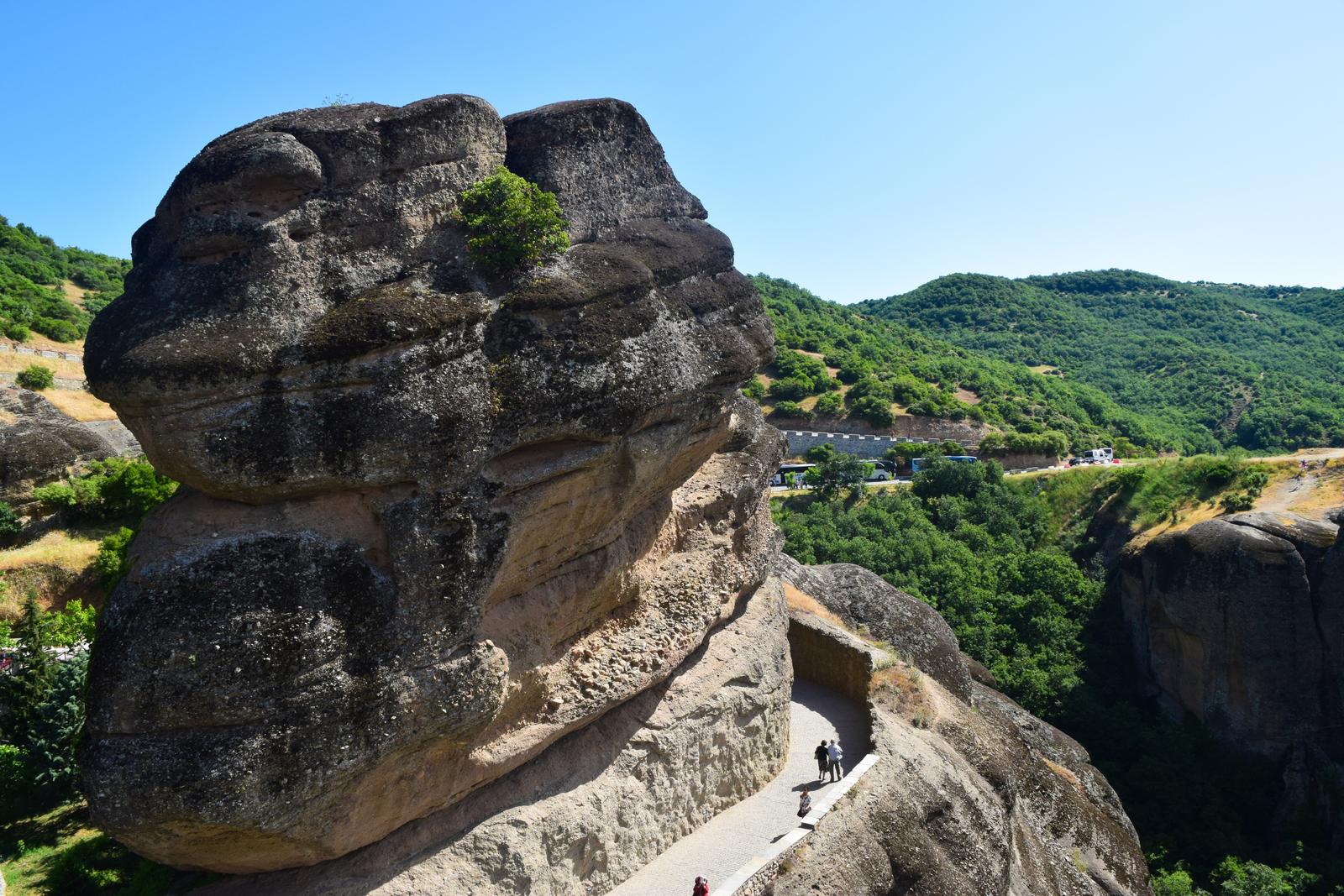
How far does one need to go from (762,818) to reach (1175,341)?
10327 cm

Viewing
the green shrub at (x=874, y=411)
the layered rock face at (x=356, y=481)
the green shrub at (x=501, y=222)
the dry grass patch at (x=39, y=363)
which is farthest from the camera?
the green shrub at (x=874, y=411)

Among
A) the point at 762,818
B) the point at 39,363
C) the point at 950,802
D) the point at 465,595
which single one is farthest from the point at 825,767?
the point at 39,363

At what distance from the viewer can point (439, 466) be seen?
11.8 m

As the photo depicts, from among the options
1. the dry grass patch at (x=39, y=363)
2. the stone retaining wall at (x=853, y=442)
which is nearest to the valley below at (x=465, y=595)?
the dry grass patch at (x=39, y=363)

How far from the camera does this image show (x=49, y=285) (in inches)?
2376

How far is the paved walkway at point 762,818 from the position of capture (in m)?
14.6

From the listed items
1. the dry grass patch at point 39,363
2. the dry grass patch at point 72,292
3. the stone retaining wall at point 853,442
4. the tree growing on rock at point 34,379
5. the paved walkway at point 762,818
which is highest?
the dry grass patch at point 72,292

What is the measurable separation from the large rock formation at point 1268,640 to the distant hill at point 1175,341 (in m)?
38.0

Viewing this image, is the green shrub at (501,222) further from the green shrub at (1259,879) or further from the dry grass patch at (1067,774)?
the green shrub at (1259,879)

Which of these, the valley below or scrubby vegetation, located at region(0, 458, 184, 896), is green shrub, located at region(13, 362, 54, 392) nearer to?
the valley below

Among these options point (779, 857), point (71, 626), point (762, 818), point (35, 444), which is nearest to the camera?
point (779, 857)

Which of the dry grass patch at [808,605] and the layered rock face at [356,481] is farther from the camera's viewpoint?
the dry grass patch at [808,605]

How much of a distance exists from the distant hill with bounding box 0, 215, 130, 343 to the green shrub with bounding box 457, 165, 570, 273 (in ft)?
103

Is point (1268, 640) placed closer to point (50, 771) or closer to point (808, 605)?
point (808, 605)
